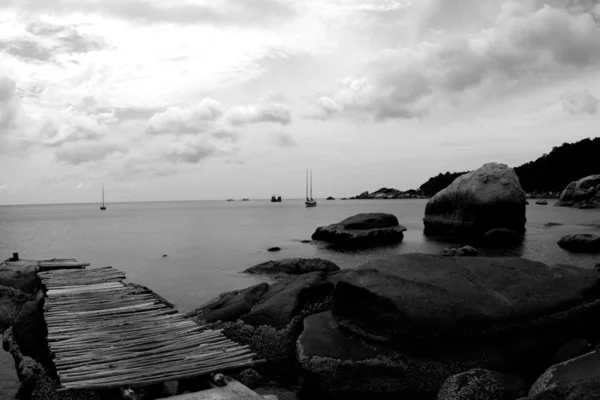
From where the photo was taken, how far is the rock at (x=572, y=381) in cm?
722

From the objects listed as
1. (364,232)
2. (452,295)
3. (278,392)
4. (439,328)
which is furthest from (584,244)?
(278,392)

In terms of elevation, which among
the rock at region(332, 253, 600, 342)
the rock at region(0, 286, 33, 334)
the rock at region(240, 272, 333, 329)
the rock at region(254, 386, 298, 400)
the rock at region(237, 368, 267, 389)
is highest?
the rock at region(332, 253, 600, 342)

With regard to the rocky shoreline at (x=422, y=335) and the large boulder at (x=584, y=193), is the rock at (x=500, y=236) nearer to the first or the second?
the rocky shoreline at (x=422, y=335)

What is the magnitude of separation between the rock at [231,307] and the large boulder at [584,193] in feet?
372

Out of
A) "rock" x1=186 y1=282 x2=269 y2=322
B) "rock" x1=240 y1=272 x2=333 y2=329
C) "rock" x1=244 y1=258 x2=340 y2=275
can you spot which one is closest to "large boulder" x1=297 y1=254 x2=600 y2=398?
"rock" x1=240 y1=272 x2=333 y2=329

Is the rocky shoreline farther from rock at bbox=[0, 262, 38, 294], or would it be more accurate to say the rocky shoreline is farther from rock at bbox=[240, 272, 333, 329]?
rock at bbox=[0, 262, 38, 294]

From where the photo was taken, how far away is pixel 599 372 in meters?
7.49

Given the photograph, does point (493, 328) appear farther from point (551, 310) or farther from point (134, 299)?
point (134, 299)

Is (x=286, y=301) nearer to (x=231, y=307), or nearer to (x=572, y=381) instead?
(x=231, y=307)

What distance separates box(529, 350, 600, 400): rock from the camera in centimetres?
722

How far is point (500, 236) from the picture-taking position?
1772 inches

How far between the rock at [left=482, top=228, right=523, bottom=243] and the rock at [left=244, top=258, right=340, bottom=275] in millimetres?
25207

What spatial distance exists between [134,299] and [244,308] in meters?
3.08

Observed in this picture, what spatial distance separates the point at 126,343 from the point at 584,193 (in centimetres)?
12518
